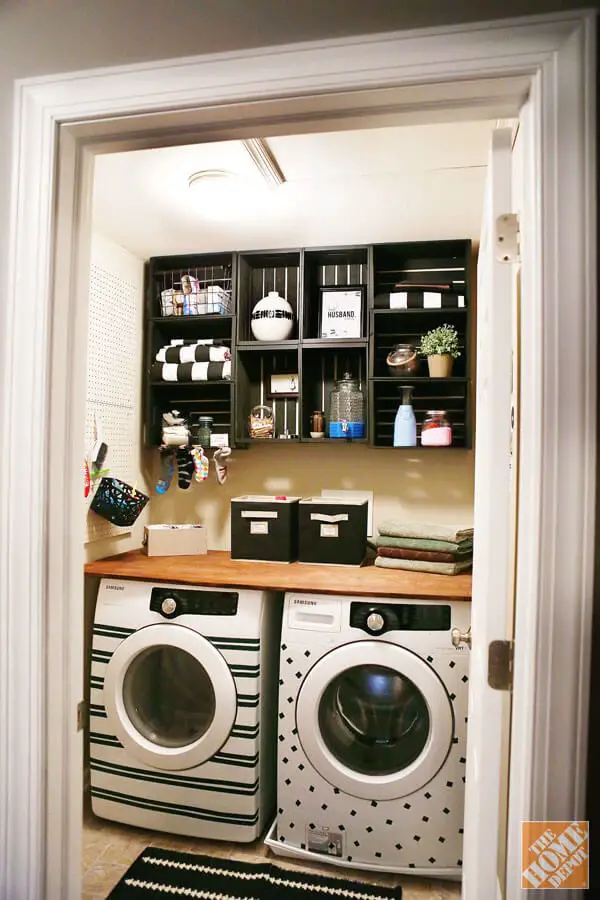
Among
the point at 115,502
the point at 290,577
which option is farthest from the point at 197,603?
the point at 115,502

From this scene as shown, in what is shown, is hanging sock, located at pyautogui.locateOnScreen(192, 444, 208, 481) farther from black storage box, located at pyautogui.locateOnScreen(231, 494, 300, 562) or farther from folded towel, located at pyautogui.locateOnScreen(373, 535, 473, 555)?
folded towel, located at pyautogui.locateOnScreen(373, 535, 473, 555)

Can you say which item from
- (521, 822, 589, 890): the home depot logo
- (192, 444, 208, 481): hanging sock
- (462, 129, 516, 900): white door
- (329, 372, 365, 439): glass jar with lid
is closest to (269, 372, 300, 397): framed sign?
(329, 372, 365, 439): glass jar with lid

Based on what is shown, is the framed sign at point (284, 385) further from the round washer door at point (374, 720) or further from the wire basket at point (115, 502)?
the round washer door at point (374, 720)

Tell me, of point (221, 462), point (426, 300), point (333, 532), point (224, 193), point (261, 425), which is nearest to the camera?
point (224, 193)

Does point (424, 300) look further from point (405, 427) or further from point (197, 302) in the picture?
point (197, 302)

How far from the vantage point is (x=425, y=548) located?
2369mm

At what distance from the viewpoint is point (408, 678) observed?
2.06m

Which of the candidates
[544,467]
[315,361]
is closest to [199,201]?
[315,361]

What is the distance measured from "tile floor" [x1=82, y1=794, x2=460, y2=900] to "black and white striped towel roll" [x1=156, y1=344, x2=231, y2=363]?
2.00 m

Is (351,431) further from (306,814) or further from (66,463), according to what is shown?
(66,463)

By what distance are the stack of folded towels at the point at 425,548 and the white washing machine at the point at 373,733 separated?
290mm

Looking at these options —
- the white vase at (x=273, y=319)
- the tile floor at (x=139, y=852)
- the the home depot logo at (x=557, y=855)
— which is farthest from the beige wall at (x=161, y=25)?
the tile floor at (x=139, y=852)

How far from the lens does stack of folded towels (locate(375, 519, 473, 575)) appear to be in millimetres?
2330

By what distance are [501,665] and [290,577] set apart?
1.35m
